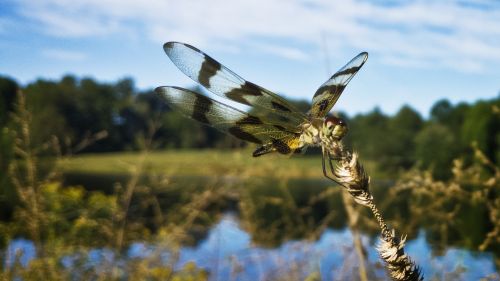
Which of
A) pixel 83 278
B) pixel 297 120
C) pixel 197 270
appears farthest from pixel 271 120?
pixel 197 270

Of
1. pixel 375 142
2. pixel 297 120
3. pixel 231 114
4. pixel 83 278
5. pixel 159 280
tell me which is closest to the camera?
pixel 297 120

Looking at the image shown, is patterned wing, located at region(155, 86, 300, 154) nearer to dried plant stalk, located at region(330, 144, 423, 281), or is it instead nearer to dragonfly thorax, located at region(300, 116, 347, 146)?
dragonfly thorax, located at region(300, 116, 347, 146)

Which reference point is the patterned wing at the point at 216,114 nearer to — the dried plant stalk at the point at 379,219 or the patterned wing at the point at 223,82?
the patterned wing at the point at 223,82

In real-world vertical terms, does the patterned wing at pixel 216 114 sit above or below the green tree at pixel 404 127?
below

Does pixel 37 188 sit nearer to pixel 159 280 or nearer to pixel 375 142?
pixel 159 280

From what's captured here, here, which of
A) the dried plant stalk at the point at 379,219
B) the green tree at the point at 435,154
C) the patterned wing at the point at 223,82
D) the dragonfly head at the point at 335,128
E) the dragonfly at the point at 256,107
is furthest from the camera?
the green tree at the point at 435,154

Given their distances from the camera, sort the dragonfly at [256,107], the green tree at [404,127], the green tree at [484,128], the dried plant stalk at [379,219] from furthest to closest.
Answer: the green tree at [484,128] → the green tree at [404,127] → the dragonfly at [256,107] → the dried plant stalk at [379,219]

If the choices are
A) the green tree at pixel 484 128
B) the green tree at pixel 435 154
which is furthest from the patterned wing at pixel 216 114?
the green tree at pixel 484 128
